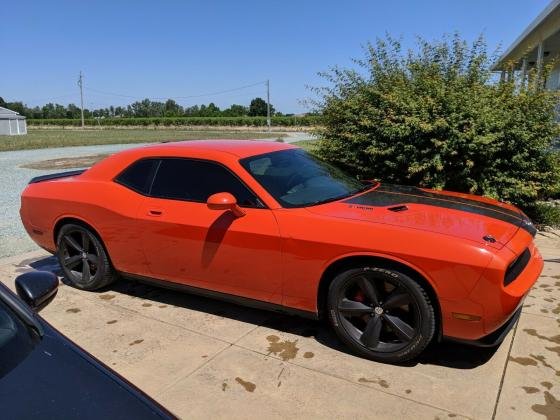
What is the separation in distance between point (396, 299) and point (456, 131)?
146 inches

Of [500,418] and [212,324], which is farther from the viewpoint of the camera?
[212,324]

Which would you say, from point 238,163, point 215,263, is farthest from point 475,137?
point 215,263

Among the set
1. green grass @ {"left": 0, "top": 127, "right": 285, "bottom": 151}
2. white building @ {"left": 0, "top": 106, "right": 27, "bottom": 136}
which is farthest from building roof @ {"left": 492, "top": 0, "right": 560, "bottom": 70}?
white building @ {"left": 0, "top": 106, "right": 27, "bottom": 136}

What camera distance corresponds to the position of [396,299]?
11.0ft

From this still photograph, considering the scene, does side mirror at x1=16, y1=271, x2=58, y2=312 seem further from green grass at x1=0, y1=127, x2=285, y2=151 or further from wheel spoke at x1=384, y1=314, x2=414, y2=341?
green grass at x1=0, y1=127, x2=285, y2=151

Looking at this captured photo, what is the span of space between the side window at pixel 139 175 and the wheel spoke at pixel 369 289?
211 cm

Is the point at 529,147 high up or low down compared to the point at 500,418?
up

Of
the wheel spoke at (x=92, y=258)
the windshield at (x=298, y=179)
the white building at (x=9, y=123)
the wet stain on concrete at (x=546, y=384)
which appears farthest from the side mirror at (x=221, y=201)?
the white building at (x=9, y=123)

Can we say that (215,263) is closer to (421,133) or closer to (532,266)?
(532,266)

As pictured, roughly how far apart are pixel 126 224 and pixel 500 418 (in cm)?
322

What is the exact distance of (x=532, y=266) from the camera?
138 inches

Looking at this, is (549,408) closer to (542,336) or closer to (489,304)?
(489,304)

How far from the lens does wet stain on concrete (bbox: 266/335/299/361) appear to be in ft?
11.8

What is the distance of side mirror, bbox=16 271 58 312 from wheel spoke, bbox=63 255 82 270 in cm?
253
